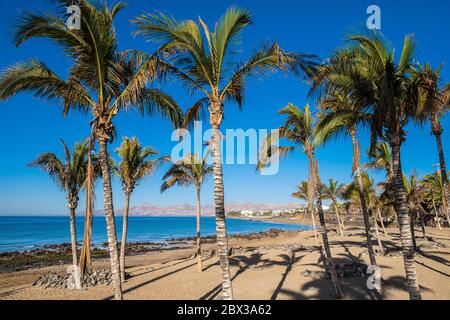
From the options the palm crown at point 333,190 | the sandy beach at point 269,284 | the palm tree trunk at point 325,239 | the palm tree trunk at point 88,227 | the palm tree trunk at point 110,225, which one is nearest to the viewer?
the palm tree trunk at point 88,227

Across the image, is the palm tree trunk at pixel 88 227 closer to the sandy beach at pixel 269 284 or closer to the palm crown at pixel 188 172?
the sandy beach at pixel 269 284

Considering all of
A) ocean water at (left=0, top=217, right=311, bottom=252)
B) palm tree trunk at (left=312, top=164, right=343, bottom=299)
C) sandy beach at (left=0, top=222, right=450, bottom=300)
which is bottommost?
ocean water at (left=0, top=217, right=311, bottom=252)

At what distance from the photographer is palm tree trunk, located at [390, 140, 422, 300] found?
239 inches

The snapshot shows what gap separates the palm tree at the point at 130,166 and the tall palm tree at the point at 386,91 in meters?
10.2

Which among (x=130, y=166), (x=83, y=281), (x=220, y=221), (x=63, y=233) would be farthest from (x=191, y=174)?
(x=63, y=233)

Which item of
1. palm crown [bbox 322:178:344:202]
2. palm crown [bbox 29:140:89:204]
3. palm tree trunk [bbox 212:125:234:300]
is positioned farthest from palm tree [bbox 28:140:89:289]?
palm crown [bbox 322:178:344:202]

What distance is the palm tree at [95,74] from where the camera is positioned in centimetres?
671

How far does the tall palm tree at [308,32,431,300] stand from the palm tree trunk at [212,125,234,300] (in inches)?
145

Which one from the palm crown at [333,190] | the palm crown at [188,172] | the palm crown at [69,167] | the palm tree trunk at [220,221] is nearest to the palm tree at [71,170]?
the palm crown at [69,167]

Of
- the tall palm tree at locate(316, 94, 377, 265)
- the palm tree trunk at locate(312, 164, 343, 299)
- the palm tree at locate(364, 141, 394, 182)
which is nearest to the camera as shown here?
the tall palm tree at locate(316, 94, 377, 265)

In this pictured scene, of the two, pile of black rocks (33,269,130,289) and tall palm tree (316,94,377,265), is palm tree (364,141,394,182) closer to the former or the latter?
tall palm tree (316,94,377,265)

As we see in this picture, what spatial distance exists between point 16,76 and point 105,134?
2.62m

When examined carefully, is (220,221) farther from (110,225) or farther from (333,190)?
(333,190)
